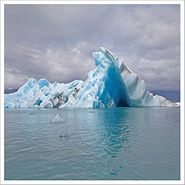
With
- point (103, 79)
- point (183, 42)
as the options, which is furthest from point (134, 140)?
point (103, 79)

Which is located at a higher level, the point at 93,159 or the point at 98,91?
the point at 98,91

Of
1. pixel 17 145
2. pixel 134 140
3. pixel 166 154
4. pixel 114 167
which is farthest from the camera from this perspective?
pixel 134 140

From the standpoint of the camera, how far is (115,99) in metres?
22.3

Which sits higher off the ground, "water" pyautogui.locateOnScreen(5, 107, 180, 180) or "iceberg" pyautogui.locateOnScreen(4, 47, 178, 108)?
"iceberg" pyautogui.locateOnScreen(4, 47, 178, 108)

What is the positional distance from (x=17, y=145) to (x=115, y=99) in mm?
17314

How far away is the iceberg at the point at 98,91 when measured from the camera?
19469 mm

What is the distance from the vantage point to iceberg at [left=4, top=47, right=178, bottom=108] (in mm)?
19469

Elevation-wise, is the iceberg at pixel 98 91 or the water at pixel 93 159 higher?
the iceberg at pixel 98 91

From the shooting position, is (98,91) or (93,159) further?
(98,91)

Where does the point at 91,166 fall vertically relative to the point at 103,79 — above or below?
below

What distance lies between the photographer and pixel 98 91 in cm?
2019

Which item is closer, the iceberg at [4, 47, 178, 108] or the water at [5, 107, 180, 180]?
the water at [5, 107, 180, 180]

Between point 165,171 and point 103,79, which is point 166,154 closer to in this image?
point 165,171

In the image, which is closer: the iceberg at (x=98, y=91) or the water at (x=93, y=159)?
the water at (x=93, y=159)
